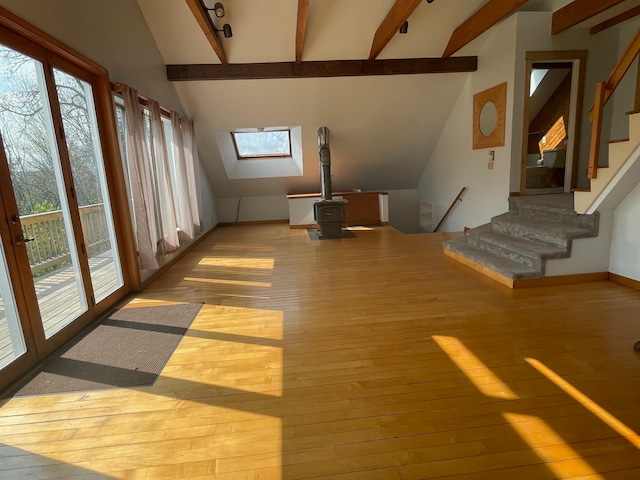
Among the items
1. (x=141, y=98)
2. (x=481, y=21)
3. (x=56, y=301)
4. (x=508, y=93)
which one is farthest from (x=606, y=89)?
(x=56, y=301)

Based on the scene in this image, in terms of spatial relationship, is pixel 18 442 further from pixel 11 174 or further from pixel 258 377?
pixel 11 174

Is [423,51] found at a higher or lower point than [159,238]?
higher

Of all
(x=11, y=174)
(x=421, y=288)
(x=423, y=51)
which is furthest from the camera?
Answer: (x=423, y=51)

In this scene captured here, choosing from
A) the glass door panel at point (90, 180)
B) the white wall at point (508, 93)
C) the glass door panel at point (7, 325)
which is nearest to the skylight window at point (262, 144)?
the white wall at point (508, 93)

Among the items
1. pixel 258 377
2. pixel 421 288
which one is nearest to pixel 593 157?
pixel 421 288

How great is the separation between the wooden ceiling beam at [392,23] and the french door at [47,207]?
3195 millimetres

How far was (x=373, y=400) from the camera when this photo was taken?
180 centimetres

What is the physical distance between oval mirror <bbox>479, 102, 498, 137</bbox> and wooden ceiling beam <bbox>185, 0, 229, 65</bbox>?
12.6 ft

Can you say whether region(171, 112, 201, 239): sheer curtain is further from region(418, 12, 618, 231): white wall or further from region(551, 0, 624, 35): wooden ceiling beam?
region(551, 0, 624, 35): wooden ceiling beam

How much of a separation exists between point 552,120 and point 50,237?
7.55 metres

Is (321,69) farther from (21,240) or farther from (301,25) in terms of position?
(21,240)

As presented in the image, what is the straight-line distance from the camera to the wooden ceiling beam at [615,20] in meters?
4.02

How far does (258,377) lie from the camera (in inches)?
79.8

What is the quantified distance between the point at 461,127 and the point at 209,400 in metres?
5.78
